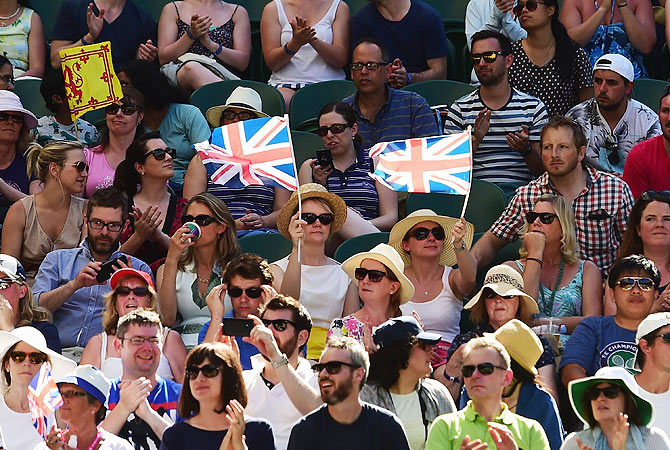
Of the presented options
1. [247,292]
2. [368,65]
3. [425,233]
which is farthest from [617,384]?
[368,65]

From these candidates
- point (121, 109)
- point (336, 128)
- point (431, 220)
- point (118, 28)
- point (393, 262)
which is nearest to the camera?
point (393, 262)

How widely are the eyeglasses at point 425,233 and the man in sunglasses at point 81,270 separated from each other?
1.54 metres

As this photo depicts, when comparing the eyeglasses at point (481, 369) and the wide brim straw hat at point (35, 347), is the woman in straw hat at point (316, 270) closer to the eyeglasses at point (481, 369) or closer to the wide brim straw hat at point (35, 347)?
the wide brim straw hat at point (35, 347)

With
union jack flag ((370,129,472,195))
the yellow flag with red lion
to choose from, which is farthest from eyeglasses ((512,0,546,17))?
the yellow flag with red lion

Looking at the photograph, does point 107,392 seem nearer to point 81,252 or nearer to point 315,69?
point 81,252

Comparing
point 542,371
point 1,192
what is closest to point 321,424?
point 542,371

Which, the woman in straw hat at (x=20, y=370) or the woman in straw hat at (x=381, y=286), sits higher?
the woman in straw hat at (x=381, y=286)

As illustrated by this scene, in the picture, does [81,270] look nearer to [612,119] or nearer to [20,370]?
[20,370]

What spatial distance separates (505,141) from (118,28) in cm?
330

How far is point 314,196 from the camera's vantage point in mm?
8562

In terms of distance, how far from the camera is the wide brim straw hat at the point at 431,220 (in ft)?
27.9

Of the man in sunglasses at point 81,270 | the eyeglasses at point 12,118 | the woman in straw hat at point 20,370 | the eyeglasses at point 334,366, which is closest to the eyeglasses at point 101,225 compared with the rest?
the man in sunglasses at point 81,270

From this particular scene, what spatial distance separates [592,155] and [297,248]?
255cm

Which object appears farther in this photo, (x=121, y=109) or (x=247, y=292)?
Answer: (x=121, y=109)
